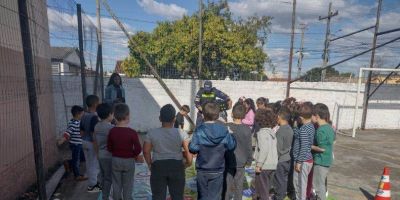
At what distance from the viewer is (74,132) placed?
5.25 meters

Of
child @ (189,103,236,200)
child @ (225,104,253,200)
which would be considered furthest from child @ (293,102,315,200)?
child @ (189,103,236,200)

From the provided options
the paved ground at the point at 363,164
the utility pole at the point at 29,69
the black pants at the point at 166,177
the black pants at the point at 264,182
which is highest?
the utility pole at the point at 29,69

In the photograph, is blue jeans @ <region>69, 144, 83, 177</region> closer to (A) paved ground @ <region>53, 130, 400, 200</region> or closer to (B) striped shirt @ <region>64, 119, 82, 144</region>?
(B) striped shirt @ <region>64, 119, 82, 144</region>

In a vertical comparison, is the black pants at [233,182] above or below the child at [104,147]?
below

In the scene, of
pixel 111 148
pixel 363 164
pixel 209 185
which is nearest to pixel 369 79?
pixel 363 164

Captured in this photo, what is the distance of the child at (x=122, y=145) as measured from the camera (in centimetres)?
362

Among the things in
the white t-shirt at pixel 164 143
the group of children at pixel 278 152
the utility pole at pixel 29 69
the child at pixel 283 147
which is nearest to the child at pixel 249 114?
the group of children at pixel 278 152

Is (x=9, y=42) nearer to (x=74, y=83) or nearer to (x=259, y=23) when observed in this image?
(x=74, y=83)

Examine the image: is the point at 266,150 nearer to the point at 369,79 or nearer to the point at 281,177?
the point at 281,177

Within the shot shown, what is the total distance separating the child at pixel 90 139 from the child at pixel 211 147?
1.96 meters

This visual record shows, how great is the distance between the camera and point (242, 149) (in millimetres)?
4066

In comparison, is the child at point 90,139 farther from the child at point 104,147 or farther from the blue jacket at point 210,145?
the blue jacket at point 210,145

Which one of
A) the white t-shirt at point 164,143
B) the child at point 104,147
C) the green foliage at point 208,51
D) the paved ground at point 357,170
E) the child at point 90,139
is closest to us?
the white t-shirt at point 164,143

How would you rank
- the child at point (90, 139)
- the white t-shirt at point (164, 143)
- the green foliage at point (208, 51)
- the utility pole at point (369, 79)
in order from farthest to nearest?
the green foliage at point (208, 51) → the utility pole at point (369, 79) → the child at point (90, 139) → the white t-shirt at point (164, 143)
